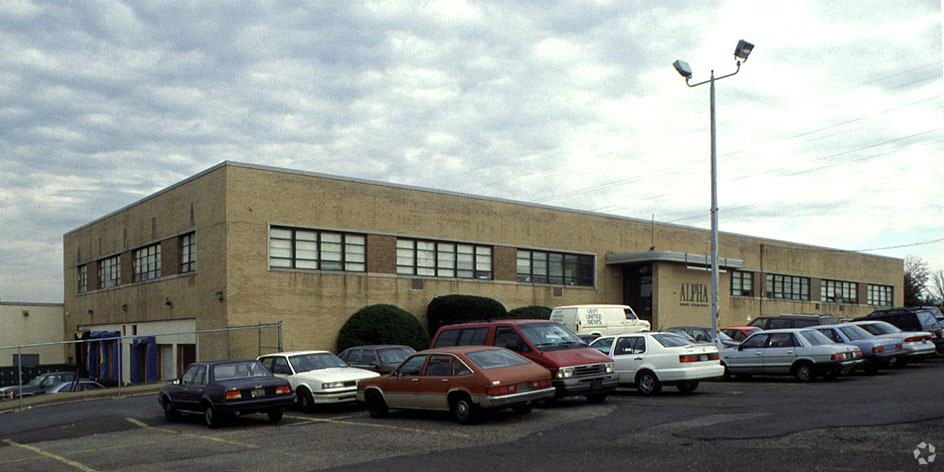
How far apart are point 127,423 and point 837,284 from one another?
52.5 metres

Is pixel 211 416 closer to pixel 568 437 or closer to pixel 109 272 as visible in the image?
pixel 568 437

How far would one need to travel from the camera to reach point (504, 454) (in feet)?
37.7

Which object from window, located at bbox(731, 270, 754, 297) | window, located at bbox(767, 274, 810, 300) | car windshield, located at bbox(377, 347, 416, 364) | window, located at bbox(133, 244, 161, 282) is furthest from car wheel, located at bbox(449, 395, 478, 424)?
window, located at bbox(767, 274, 810, 300)

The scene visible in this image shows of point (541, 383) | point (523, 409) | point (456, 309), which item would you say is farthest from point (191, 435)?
point (456, 309)

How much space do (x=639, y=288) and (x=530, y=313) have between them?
356 inches

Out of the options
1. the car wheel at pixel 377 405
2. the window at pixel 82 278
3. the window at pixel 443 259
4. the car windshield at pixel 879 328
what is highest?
the window at pixel 443 259

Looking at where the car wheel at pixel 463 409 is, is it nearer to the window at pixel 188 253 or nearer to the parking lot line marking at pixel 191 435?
the parking lot line marking at pixel 191 435

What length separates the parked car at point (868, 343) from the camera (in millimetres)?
22547

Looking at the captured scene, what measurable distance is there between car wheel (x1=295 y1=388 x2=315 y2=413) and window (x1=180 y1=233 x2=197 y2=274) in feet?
46.0

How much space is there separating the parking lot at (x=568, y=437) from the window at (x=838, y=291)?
40.9 meters

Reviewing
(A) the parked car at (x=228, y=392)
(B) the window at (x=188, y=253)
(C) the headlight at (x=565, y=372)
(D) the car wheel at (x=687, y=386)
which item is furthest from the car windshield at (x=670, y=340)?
(B) the window at (x=188, y=253)

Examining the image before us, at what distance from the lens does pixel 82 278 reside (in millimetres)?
44188

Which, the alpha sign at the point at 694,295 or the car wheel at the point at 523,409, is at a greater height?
the alpha sign at the point at 694,295

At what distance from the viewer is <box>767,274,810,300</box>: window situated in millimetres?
52375
